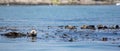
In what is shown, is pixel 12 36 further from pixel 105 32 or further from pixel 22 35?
pixel 105 32

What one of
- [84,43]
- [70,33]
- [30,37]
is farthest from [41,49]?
[70,33]

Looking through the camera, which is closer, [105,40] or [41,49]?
[41,49]

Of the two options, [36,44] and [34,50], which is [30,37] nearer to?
[36,44]

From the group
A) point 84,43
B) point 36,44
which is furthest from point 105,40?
point 36,44

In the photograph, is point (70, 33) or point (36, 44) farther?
point (70, 33)

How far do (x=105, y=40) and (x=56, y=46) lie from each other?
553 cm

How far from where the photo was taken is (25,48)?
43.6 metres

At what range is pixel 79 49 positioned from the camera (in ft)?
141

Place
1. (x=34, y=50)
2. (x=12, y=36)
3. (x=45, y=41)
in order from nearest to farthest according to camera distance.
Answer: (x=34, y=50) → (x=45, y=41) → (x=12, y=36)

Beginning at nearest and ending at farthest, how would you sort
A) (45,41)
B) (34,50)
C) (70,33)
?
(34,50), (45,41), (70,33)

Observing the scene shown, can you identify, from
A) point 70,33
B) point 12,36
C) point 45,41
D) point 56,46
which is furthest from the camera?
point 70,33

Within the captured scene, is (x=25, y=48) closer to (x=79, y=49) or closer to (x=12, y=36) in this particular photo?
(x=79, y=49)

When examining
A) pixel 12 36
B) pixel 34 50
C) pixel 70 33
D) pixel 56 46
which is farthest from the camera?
pixel 70 33

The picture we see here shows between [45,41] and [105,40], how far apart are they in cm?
455
